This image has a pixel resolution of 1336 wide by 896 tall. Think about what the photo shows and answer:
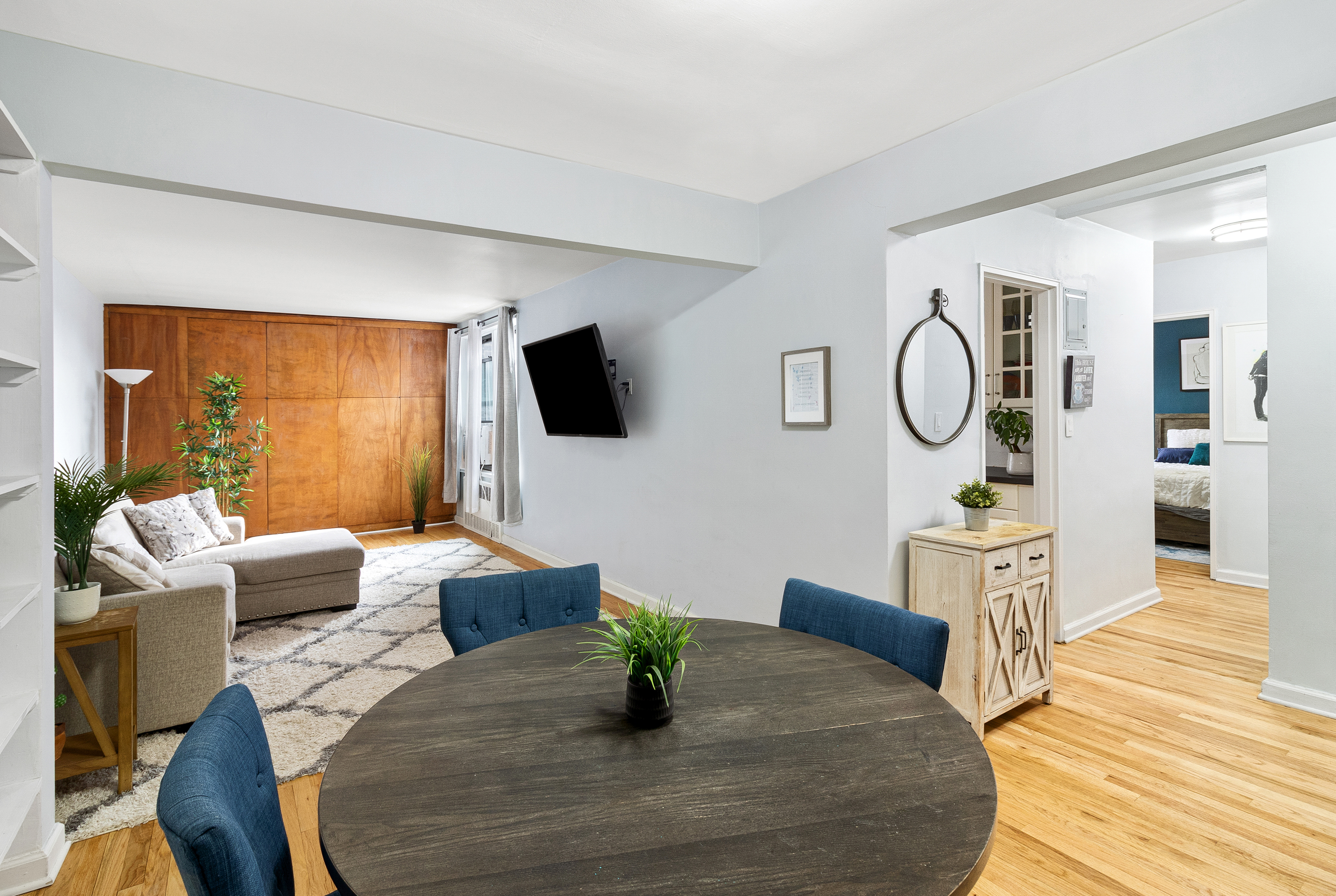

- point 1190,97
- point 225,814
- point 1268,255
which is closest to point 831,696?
point 225,814

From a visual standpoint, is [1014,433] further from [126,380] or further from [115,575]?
[126,380]

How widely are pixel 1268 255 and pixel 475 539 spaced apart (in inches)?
262

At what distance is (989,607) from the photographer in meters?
2.73

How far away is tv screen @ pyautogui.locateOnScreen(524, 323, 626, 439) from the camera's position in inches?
182

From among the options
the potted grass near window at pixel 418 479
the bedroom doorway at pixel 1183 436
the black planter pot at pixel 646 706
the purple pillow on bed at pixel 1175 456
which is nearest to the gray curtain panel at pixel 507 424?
the potted grass near window at pixel 418 479

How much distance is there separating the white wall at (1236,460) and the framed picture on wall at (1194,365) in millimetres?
2429

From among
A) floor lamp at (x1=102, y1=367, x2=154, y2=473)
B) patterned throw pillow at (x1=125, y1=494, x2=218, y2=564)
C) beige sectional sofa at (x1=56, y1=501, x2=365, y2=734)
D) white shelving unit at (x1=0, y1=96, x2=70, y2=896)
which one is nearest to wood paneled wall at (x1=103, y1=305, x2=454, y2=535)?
floor lamp at (x1=102, y1=367, x2=154, y2=473)

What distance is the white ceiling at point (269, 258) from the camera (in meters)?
3.52

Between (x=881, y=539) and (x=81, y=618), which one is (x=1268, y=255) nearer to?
(x=881, y=539)

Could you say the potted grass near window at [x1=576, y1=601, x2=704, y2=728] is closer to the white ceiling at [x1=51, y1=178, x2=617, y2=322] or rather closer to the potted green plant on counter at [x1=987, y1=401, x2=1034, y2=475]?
the white ceiling at [x1=51, y1=178, x2=617, y2=322]

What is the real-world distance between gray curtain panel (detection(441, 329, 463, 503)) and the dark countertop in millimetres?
5634

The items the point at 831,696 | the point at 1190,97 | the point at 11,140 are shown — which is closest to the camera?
the point at 831,696

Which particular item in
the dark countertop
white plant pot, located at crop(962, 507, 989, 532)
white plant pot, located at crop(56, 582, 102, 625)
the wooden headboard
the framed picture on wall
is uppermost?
the framed picture on wall

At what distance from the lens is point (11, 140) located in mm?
1824
